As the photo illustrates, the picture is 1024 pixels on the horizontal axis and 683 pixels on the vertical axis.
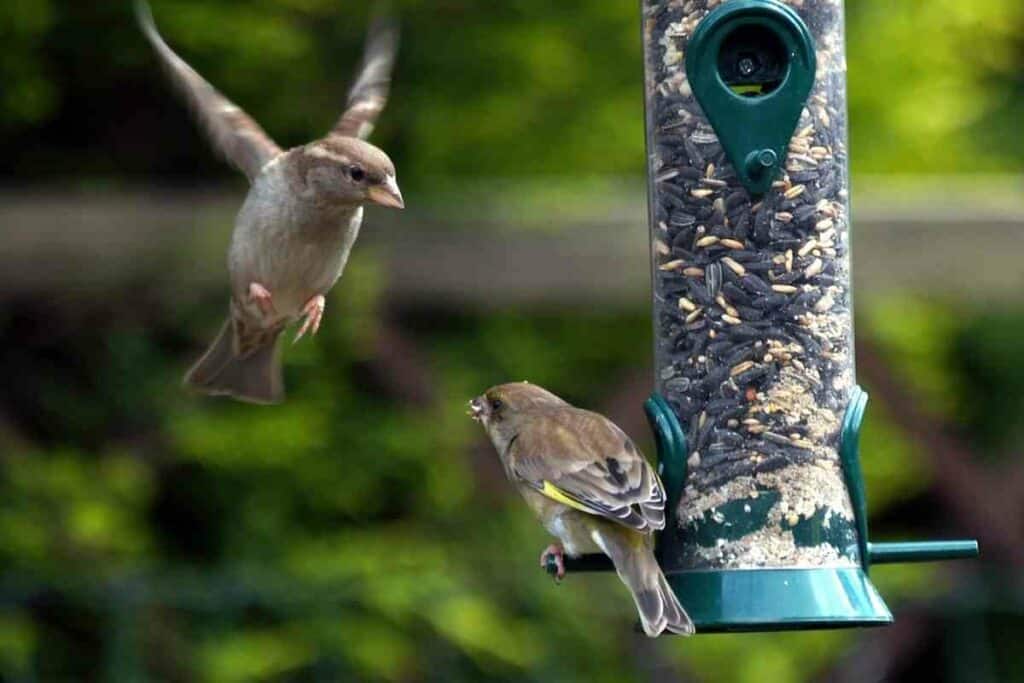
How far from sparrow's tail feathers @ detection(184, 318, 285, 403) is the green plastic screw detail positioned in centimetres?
172

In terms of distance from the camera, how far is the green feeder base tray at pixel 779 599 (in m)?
5.53

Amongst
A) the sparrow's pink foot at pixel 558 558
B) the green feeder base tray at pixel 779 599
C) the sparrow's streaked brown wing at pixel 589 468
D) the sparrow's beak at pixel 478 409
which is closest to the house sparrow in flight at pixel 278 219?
the sparrow's beak at pixel 478 409

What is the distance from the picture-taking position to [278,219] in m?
6.34

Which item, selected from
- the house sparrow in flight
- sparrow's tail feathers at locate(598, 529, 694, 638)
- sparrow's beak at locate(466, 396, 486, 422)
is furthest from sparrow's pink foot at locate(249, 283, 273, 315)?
sparrow's tail feathers at locate(598, 529, 694, 638)

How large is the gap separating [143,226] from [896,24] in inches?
122

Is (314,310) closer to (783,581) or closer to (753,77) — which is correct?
(753,77)

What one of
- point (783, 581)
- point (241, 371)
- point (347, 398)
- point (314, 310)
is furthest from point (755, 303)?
point (347, 398)

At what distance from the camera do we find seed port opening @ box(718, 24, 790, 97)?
19.3 feet

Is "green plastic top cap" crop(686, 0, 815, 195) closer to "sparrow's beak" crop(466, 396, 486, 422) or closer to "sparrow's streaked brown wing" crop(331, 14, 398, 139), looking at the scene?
"sparrow's beak" crop(466, 396, 486, 422)

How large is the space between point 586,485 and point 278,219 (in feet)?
4.14

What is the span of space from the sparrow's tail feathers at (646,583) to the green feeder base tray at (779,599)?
0.08 metres

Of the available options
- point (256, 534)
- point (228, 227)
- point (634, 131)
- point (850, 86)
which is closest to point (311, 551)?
point (256, 534)

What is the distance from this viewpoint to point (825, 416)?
19.5 feet

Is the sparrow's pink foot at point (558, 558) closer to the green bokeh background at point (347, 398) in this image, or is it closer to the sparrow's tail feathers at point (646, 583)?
the sparrow's tail feathers at point (646, 583)
